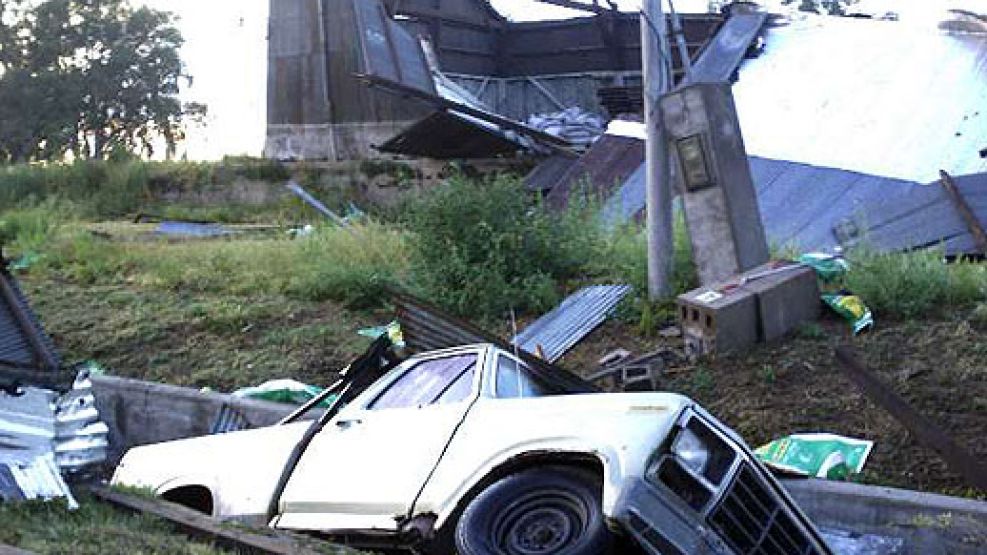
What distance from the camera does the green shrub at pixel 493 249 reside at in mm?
10312

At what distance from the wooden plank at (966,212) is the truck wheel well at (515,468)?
7.46m

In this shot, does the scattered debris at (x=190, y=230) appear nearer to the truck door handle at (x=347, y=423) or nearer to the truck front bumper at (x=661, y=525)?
the truck door handle at (x=347, y=423)

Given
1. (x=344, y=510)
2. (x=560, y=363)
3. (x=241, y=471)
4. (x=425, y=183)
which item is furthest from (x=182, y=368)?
(x=425, y=183)

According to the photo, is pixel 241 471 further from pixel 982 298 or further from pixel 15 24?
pixel 15 24

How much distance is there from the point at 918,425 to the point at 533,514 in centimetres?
286

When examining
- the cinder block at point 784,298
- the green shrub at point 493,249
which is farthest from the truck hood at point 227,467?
the green shrub at point 493,249

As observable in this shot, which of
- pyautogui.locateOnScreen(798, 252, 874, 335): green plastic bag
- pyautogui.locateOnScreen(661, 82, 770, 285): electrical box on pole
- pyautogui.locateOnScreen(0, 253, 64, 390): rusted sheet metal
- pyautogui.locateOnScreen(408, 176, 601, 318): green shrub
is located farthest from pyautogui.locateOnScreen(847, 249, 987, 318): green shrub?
pyautogui.locateOnScreen(0, 253, 64, 390): rusted sheet metal

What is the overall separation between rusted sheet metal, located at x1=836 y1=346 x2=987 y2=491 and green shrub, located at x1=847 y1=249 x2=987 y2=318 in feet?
5.93

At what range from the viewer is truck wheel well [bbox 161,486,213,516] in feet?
20.4

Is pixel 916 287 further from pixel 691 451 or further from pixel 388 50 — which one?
pixel 388 50

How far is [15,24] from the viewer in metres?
44.9

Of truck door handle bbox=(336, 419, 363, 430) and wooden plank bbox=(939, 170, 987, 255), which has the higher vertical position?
wooden plank bbox=(939, 170, 987, 255)

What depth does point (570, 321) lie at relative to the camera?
9.53m

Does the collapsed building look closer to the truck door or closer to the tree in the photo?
the truck door
